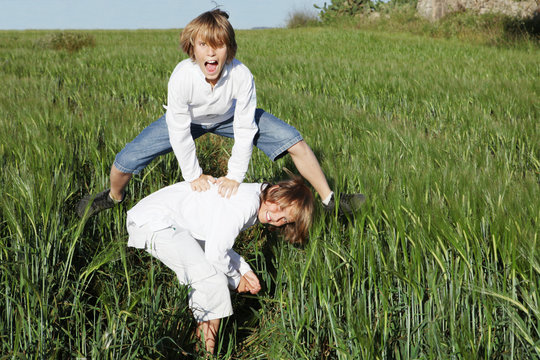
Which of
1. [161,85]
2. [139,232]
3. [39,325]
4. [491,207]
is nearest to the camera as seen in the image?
[39,325]

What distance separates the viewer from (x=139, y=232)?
6.13 feet

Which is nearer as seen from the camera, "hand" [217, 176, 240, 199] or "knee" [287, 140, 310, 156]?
"hand" [217, 176, 240, 199]

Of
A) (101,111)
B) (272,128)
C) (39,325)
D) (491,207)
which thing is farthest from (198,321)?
(101,111)

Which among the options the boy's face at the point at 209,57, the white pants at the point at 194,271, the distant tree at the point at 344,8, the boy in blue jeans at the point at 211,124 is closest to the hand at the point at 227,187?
the boy in blue jeans at the point at 211,124

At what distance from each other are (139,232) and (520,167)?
2420mm

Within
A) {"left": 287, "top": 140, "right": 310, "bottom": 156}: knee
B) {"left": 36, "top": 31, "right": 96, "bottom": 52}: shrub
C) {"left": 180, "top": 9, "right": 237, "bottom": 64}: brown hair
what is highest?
{"left": 36, "top": 31, "right": 96, "bottom": 52}: shrub

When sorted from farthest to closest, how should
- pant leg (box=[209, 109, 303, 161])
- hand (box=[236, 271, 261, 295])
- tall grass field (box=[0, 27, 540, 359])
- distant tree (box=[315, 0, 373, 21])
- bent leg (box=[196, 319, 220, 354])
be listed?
1. distant tree (box=[315, 0, 373, 21])
2. pant leg (box=[209, 109, 303, 161])
3. hand (box=[236, 271, 261, 295])
4. bent leg (box=[196, 319, 220, 354])
5. tall grass field (box=[0, 27, 540, 359])

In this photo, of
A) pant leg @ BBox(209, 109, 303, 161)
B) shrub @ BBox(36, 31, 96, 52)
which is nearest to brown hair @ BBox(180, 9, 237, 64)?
pant leg @ BBox(209, 109, 303, 161)

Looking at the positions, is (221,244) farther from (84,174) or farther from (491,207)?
(84,174)

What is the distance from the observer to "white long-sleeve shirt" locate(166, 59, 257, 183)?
2.00m

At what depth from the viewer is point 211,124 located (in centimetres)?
228

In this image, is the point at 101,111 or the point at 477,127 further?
the point at 101,111

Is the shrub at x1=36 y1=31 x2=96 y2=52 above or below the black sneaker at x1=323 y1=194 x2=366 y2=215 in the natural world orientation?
above

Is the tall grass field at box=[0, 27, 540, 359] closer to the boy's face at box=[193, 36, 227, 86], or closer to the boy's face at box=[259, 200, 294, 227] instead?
the boy's face at box=[259, 200, 294, 227]
